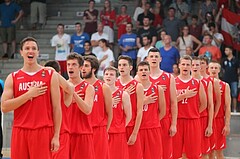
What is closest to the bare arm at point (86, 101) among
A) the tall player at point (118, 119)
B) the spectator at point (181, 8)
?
the tall player at point (118, 119)

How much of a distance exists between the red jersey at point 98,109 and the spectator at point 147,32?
8.27 m

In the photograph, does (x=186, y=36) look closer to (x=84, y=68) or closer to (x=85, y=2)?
(x=85, y=2)

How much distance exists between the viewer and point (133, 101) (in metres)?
10.1

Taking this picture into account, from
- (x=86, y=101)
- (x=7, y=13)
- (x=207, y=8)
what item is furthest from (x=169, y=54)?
(x=86, y=101)

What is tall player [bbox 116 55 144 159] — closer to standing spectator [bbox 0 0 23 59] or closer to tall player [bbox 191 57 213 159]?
tall player [bbox 191 57 213 159]

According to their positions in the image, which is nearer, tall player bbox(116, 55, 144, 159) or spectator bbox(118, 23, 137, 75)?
tall player bbox(116, 55, 144, 159)

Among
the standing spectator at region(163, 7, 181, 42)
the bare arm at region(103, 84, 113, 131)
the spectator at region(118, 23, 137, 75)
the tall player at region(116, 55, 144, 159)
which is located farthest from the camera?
the standing spectator at region(163, 7, 181, 42)

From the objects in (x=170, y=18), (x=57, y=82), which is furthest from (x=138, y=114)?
(x=170, y=18)

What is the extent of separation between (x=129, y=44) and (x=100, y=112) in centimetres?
856

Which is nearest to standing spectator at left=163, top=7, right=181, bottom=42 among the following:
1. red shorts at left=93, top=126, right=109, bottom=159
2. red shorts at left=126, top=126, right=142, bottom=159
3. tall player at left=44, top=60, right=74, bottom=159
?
red shorts at left=126, top=126, right=142, bottom=159

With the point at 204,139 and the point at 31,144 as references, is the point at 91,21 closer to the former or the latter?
the point at 204,139

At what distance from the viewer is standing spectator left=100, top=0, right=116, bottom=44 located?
60.0 feet

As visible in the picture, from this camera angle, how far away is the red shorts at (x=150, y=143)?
1030 centimetres

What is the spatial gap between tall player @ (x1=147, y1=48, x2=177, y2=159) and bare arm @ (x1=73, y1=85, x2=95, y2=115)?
93.4 inches
